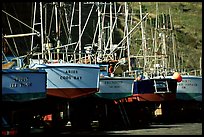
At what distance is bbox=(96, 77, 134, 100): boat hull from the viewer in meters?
16.2

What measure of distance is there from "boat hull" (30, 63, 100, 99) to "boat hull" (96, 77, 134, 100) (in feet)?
6.36

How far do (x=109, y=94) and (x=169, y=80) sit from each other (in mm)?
3194

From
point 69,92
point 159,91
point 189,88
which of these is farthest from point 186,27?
point 69,92

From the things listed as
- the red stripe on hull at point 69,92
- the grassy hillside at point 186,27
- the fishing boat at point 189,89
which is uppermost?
the grassy hillside at point 186,27

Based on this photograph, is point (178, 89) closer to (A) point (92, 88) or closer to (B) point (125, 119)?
(B) point (125, 119)

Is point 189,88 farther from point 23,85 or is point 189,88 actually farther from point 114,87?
point 23,85

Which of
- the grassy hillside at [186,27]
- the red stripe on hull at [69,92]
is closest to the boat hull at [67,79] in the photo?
the red stripe on hull at [69,92]

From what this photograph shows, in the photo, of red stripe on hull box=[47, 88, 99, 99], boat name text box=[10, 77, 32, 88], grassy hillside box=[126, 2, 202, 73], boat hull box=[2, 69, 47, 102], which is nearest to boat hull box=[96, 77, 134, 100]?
red stripe on hull box=[47, 88, 99, 99]

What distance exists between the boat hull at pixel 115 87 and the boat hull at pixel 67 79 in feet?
6.36

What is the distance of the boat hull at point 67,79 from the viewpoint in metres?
13.9

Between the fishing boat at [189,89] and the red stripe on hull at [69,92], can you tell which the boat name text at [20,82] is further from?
the fishing boat at [189,89]

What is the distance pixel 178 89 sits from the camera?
19.8 meters

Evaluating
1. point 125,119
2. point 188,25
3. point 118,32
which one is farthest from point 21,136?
point 188,25

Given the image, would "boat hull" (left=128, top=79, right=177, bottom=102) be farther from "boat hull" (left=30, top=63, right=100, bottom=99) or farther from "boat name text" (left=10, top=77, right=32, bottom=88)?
"boat name text" (left=10, top=77, right=32, bottom=88)
